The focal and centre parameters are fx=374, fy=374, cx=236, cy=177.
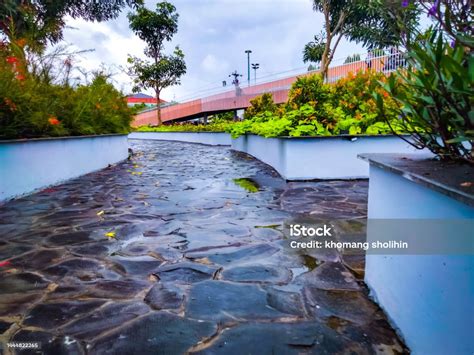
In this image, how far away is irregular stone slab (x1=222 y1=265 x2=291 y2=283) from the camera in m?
2.90

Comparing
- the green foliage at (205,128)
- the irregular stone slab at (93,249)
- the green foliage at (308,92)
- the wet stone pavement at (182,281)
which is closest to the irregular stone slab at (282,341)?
the wet stone pavement at (182,281)

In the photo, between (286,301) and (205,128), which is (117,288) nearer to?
(286,301)

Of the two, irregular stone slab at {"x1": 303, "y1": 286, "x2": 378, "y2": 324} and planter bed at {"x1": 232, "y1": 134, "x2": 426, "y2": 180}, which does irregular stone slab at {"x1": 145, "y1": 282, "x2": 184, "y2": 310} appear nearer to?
irregular stone slab at {"x1": 303, "y1": 286, "x2": 378, "y2": 324}

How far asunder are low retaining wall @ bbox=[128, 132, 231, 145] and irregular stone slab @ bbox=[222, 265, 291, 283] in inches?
641

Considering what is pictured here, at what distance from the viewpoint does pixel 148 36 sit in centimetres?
2706

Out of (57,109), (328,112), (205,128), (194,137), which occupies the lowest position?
(194,137)

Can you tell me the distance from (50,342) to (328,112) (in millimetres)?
6934

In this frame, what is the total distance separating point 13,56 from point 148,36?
69.8ft

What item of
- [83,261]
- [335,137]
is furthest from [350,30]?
[83,261]

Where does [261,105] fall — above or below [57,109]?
above

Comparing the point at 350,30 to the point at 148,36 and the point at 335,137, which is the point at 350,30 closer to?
the point at 148,36

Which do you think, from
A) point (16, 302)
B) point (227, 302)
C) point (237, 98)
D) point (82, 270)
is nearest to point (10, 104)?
point (82, 270)

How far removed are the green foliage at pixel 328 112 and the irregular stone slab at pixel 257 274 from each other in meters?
4.70

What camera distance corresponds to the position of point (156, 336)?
2158mm
